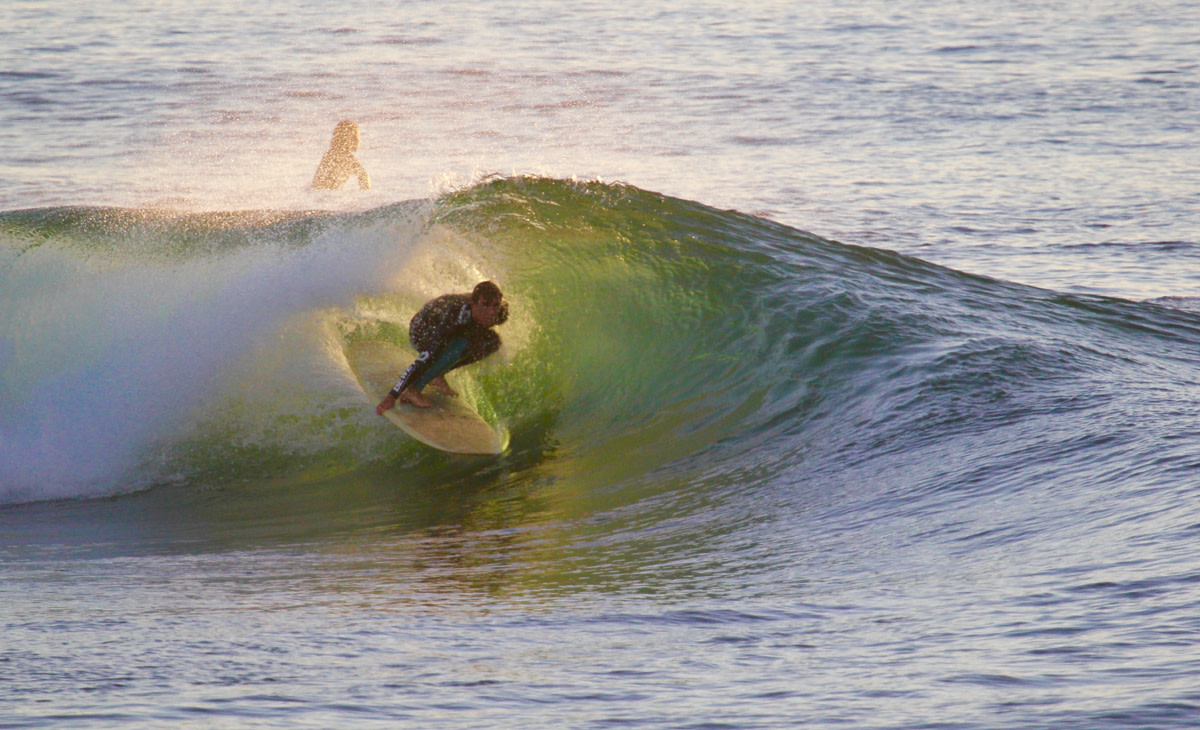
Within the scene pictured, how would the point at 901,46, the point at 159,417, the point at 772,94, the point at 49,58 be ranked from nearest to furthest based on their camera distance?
the point at 159,417 → the point at 772,94 → the point at 49,58 → the point at 901,46

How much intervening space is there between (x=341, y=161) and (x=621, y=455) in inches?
302

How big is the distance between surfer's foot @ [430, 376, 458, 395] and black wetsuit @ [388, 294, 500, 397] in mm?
139

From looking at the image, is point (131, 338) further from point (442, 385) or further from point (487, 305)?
point (487, 305)

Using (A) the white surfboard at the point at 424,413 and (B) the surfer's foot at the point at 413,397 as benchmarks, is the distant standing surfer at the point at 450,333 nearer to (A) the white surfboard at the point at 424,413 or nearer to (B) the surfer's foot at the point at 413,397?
(B) the surfer's foot at the point at 413,397

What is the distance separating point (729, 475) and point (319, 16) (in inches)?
1275

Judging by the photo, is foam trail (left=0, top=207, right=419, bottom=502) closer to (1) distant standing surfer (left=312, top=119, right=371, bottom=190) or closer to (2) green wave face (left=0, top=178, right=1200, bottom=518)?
(2) green wave face (left=0, top=178, right=1200, bottom=518)

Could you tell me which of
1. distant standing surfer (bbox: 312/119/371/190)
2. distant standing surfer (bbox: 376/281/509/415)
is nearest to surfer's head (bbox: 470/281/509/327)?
distant standing surfer (bbox: 376/281/509/415)

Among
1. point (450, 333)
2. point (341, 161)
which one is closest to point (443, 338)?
point (450, 333)

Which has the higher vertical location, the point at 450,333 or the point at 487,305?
the point at 487,305

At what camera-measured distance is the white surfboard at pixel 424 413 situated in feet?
26.2

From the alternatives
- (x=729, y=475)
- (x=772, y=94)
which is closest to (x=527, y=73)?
(x=772, y=94)

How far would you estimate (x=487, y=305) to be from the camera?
770cm

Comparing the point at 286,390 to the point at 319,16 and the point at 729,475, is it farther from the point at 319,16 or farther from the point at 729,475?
the point at 319,16

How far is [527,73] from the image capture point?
28.7 meters
